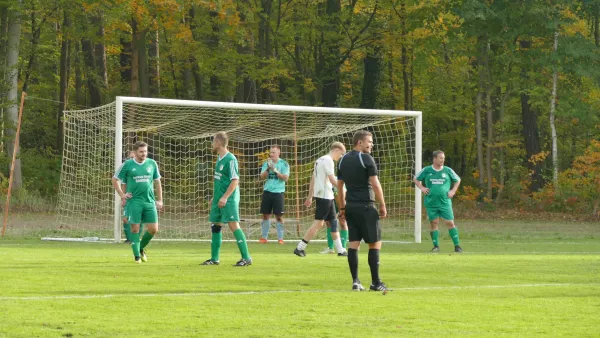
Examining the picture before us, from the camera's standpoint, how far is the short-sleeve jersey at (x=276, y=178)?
23.2m

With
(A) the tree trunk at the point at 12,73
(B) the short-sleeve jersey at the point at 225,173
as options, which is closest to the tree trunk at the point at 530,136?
(A) the tree trunk at the point at 12,73

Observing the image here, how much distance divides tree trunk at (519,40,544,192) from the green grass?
78.5 feet

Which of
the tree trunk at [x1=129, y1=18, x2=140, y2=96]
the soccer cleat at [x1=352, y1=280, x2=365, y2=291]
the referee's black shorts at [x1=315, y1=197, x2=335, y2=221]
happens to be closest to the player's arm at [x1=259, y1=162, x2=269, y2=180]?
the referee's black shorts at [x1=315, y1=197, x2=335, y2=221]

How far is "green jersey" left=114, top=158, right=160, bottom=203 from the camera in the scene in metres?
16.0


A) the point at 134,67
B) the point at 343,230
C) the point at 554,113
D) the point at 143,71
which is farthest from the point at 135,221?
the point at 554,113

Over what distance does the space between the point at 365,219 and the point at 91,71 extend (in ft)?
107

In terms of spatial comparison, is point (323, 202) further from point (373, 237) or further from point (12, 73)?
point (12, 73)

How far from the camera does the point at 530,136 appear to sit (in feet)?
142

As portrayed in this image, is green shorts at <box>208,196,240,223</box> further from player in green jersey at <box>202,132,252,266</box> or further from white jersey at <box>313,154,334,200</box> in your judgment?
white jersey at <box>313,154,334,200</box>

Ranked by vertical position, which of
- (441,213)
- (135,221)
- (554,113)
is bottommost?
(135,221)

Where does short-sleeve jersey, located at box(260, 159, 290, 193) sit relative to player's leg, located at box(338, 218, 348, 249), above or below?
above

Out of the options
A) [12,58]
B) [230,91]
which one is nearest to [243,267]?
[12,58]

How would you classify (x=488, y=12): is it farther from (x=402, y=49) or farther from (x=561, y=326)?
(x=561, y=326)

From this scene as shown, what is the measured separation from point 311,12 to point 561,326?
33706 mm
